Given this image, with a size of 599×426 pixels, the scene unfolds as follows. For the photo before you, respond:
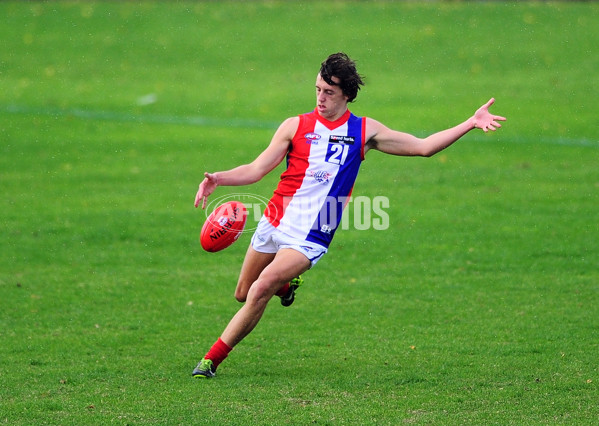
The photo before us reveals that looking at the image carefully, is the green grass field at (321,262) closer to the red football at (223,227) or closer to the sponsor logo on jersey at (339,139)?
the red football at (223,227)

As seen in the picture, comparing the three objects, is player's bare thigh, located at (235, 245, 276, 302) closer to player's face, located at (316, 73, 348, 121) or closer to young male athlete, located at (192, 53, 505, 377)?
young male athlete, located at (192, 53, 505, 377)

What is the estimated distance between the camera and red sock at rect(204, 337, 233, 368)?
7.44 meters

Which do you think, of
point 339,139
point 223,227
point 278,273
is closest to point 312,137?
point 339,139

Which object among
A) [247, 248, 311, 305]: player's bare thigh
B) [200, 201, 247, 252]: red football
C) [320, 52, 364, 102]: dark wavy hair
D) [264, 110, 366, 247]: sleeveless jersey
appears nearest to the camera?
[247, 248, 311, 305]: player's bare thigh

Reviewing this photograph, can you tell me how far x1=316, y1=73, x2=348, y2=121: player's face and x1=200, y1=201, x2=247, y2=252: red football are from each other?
1.10 meters

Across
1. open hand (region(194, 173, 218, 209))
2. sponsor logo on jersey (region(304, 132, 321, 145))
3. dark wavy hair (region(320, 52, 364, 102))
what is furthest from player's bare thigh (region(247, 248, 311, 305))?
dark wavy hair (region(320, 52, 364, 102))

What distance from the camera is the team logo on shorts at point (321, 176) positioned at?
295 inches

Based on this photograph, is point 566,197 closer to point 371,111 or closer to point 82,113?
Result: point 371,111

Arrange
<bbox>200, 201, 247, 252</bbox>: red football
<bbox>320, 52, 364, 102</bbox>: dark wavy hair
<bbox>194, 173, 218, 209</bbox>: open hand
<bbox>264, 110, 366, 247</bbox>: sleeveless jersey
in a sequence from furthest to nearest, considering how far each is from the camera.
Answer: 1. <bbox>200, 201, 247, 252</bbox>: red football
2. <bbox>264, 110, 366, 247</bbox>: sleeveless jersey
3. <bbox>320, 52, 364, 102</bbox>: dark wavy hair
4. <bbox>194, 173, 218, 209</bbox>: open hand

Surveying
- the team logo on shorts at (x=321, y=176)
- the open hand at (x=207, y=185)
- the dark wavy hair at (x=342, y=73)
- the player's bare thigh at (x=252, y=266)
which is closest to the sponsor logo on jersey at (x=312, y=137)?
the team logo on shorts at (x=321, y=176)

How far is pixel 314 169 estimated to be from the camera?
7.48 meters

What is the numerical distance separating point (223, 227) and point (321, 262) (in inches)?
152

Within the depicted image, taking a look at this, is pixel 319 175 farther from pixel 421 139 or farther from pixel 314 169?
pixel 421 139

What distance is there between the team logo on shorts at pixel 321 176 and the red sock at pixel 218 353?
5.13 feet
